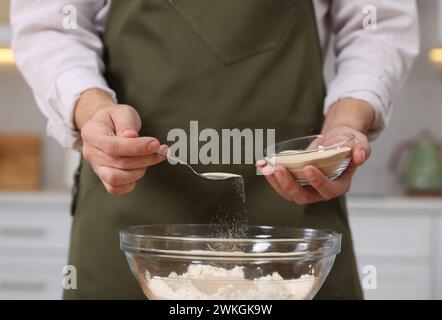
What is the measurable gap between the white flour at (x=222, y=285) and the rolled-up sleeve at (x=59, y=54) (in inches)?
13.6

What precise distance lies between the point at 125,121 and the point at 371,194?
1801 millimetres

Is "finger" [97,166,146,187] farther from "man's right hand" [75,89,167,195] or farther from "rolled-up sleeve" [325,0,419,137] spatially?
"rolled-up sleeve" [325,0,419,137]

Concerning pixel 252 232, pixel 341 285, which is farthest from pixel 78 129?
pixel 341 285

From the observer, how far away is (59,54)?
0.92 m

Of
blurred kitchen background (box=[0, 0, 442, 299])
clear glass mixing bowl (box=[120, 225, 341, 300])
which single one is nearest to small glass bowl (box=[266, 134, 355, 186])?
clear glass mixing bowl (box=[120, 225, 341, 300])

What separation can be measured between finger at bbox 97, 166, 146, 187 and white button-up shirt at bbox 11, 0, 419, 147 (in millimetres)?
169

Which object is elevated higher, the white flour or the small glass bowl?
the small glass bowl

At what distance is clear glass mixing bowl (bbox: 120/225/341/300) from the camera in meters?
0.59

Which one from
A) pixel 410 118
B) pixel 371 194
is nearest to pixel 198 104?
pixel 371 194

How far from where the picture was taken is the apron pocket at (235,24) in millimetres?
925

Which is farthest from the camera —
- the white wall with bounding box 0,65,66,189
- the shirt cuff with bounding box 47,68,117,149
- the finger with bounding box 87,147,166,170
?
the white wall with bounding box 0,65,66,189

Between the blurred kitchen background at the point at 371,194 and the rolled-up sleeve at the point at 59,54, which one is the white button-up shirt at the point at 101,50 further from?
the blurred kitchen background at the point at 371,194

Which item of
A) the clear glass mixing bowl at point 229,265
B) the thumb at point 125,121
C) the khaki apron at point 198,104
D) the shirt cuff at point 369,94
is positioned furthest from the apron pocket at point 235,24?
the clear glass mixing bowl at point 229,265

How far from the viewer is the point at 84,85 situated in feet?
2.83
